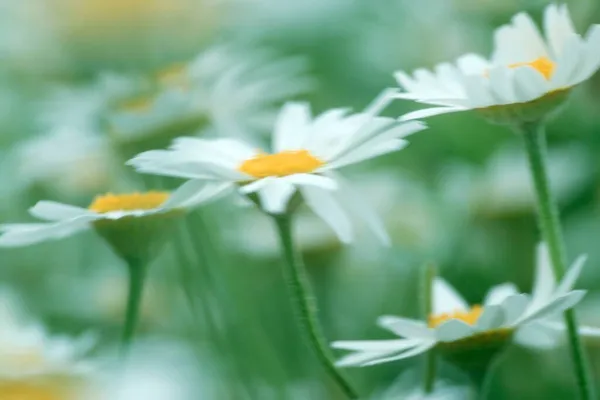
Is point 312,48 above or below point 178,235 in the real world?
above

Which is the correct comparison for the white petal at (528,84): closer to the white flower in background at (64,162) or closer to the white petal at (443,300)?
the white petal at (443,300)

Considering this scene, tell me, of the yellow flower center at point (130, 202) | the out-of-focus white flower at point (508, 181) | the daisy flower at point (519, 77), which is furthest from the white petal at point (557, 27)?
the out-of-focus white flower at point (508, 181)

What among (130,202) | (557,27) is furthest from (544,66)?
(130,202)

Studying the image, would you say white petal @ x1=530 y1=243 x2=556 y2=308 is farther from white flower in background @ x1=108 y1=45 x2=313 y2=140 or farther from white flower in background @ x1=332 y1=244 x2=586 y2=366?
white flower in background @ x1=108 y1=45 x2=313 y2=140

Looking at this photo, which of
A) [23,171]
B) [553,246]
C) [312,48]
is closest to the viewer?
[553,246]

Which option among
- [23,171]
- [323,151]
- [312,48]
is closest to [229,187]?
[323,151]

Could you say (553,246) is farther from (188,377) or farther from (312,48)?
(312,48)

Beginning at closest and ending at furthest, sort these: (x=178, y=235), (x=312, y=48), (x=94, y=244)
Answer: (x=178, y=235) < (x=94, y=244) < (x=312, y=48)
